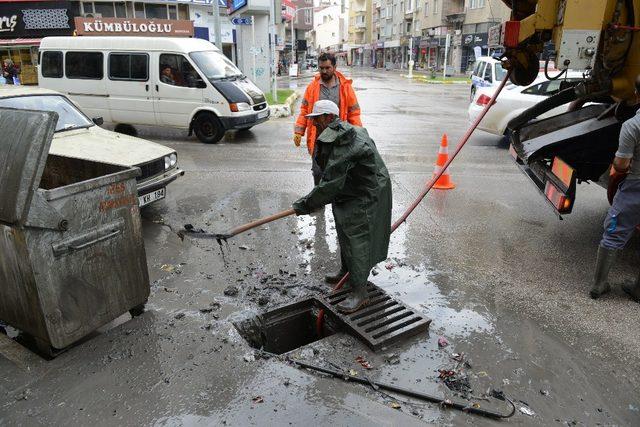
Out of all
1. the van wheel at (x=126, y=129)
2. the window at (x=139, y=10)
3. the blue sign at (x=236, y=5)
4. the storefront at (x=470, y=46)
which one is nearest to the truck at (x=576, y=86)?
the van wheel at (x=126, y=129)

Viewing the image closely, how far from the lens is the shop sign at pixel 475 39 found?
133ft

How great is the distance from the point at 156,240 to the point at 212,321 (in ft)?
6.67

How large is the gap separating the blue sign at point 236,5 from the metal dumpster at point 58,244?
12.0 meters

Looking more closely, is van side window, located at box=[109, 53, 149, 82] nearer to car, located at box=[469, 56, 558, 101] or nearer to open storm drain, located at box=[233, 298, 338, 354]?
open storm drain, located at box=[233, 298, 338, 354]

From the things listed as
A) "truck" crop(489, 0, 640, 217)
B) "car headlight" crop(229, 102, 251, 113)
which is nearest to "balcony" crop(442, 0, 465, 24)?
"car headlight" crop(229, 102, 251, 113)

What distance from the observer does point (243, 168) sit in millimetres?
8531

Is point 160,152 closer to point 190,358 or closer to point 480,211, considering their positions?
point 190,358

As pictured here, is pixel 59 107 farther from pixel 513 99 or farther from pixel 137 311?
pixel 513 99

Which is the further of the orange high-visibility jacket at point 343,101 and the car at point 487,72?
the car at point 487,72

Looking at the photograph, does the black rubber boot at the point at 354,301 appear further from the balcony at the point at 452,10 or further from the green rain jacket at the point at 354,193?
the balcony at the point at 452,10

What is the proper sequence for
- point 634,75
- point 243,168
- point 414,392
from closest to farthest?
point 414,392, point 634,75, point 243,168

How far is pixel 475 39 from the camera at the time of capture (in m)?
41.8

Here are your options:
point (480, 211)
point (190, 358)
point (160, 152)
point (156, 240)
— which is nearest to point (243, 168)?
point (160, 152)

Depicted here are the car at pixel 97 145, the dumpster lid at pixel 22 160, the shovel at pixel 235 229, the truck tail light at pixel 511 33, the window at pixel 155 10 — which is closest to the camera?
the dumpster lid at pixel 22 160
